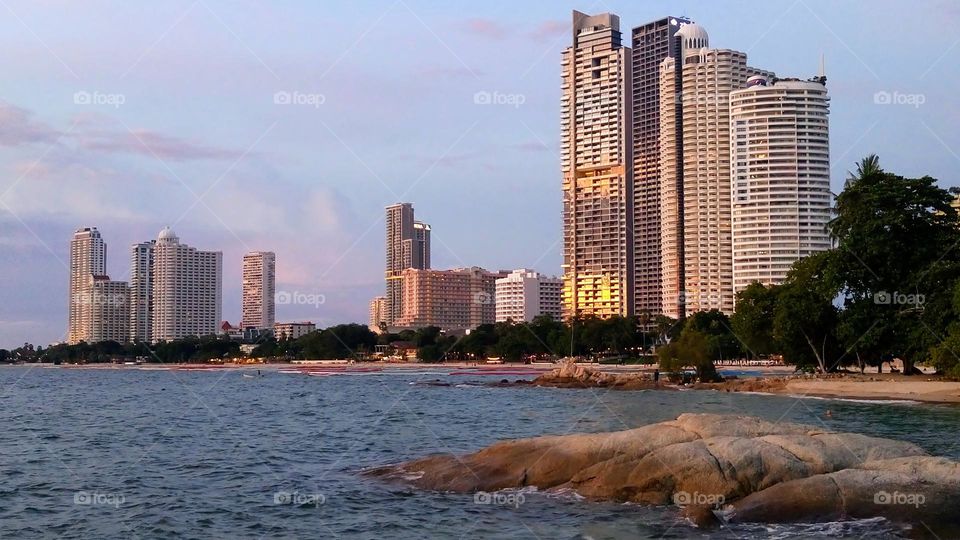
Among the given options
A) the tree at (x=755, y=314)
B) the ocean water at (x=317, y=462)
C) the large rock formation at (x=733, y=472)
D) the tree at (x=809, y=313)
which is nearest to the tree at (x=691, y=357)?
the tree at (x=755, y=314)

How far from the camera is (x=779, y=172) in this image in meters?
184

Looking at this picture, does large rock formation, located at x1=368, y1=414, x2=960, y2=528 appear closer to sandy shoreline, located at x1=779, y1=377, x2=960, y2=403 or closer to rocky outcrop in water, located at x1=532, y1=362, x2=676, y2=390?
sandy shoreline, located at x1=779, y1=377, x2=960, y2=403

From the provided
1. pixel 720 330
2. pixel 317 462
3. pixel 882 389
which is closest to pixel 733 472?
pixel 317 462

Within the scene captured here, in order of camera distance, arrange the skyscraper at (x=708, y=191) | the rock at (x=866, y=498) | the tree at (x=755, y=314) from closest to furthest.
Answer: the rock at (x=866, y=498) → the tree at (x=755, y=314) → the skyscraper at (x=708, y=191)

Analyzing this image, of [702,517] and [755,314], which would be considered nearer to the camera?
[702,517]

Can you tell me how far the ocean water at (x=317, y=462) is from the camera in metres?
23.6

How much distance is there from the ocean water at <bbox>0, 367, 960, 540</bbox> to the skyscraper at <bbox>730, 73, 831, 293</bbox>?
11506 centimetres

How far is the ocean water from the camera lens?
23.6 metres

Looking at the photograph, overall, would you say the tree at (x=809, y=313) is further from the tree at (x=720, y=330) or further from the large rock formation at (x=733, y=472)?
the tree at (x=720, y=330)

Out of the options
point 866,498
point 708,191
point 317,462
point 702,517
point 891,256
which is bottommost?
point 317,462

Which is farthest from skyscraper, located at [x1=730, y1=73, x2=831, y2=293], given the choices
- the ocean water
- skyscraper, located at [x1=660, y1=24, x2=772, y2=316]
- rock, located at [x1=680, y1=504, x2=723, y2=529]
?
rock, located at [x1=680, y1=504, x2=723, y2=529]

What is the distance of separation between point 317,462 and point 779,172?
163835 mm

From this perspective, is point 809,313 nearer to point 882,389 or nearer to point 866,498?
point 882,389

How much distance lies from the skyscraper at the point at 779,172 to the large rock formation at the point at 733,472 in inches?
6407
